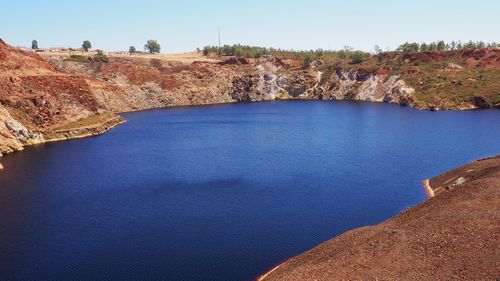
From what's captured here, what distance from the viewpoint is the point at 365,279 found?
36.1 m

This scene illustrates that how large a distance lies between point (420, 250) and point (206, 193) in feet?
121

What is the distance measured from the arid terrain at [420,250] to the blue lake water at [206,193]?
5.51m

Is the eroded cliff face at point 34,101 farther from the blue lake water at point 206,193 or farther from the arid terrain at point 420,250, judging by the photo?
the arid terrain at point 420,250

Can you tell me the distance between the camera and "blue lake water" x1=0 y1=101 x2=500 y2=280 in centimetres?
4609

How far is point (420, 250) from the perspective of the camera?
3922 cm

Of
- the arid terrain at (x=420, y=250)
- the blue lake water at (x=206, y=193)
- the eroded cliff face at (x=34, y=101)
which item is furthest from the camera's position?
the eroded cliff face at (x=34, y=101)

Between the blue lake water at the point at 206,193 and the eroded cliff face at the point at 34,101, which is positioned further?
the eroded cliff face at the point at 34,101

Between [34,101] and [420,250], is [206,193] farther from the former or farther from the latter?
[34,101]

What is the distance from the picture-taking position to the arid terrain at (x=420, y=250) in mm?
35594

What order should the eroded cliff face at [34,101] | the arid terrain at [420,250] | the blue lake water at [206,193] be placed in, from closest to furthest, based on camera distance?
the arid terrain at [420,250] < the blue lake water at [206,193] < the eroded cliff face at [34,101]

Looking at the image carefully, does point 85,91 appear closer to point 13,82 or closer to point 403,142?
point 13,82

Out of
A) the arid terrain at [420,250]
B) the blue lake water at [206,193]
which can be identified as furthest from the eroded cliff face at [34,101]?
the arid terrain at [420,250]

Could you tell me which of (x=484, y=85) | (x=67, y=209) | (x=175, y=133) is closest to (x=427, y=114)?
(x=484, y=85)

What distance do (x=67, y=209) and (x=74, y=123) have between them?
252 ft
